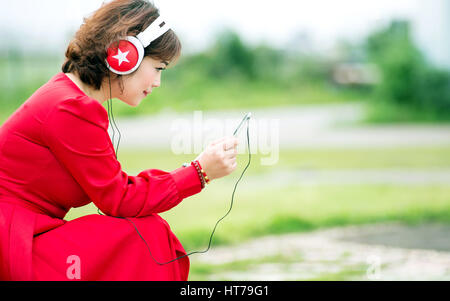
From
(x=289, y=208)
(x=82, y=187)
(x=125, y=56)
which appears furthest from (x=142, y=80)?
(x=289, y=208)

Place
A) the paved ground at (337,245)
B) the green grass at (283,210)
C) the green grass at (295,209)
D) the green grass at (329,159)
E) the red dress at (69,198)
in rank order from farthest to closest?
the green grass at (329,159), the green grass at (295,209), the green grass at (283,210), the paved ground at (337,245), the red dress at (69,198)

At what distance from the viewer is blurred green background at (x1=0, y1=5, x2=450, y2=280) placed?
4.62 meters

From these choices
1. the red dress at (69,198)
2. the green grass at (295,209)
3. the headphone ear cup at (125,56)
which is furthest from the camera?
the green grass at (295,209)

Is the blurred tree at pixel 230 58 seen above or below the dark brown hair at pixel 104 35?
above

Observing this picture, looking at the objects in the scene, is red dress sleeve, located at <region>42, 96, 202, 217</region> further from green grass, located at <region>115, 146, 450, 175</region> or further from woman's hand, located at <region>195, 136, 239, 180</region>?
green grass, located at <region>115, 146, 450, 175</region>

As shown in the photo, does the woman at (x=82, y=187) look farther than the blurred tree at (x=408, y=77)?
No

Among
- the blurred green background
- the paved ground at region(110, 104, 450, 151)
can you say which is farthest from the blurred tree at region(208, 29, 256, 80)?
the paved ground at region(110, 104, 450, 151)

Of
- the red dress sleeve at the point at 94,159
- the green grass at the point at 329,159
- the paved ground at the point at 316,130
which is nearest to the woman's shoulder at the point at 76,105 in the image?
the red dress sleeve at the point at 94,159

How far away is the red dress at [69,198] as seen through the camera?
1689mm

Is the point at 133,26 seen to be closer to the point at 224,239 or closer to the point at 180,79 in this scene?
the point at 224,239

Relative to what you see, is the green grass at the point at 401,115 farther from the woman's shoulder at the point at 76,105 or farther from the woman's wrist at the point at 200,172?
the woman's shoulder at the point at 76,105

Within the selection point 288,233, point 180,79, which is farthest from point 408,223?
point 180,79

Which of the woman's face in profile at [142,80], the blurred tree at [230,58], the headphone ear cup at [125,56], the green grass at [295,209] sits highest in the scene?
the blurred tree at [230,58]

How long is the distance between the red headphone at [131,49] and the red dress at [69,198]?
0.14 m
